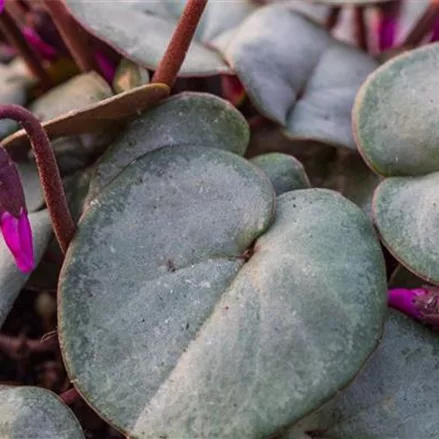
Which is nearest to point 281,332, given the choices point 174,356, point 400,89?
point 174,356

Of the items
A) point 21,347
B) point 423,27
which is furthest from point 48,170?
point 423,27

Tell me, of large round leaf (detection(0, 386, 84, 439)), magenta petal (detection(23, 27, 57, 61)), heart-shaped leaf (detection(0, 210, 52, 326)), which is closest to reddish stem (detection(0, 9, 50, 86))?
magenta petal (detection(23, 27, 57, 61))

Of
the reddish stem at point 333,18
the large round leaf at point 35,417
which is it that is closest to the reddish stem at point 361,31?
the reddish stem at point 333,18

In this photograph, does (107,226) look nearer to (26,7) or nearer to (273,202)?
(273,202)

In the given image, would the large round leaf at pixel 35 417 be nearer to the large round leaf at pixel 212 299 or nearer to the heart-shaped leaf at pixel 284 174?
the large round leaf at pixel 212 299

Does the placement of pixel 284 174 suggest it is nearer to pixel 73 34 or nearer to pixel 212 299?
pixel 212 299
